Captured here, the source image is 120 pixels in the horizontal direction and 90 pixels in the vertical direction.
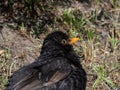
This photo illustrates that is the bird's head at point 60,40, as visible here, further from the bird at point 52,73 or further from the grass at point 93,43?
the grass at point 93,43

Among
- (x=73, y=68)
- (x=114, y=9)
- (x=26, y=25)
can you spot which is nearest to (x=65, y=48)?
(x=73, y=68)

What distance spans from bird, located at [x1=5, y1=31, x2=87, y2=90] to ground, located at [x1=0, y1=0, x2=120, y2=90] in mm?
573

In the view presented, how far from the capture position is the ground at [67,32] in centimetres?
998

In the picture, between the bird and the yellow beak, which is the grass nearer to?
the yellow beak

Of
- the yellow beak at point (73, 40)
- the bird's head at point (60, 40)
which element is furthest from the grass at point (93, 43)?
the bird's head at point (60, 40)

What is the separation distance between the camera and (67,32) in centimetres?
1080

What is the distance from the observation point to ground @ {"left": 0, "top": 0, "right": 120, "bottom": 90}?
32.8ft

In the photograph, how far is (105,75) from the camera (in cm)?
984

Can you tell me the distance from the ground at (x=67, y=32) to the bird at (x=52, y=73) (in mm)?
573

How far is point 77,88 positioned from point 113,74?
1.16 meters

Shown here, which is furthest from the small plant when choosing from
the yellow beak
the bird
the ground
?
the yellow beak

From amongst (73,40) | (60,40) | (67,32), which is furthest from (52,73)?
(67,32)

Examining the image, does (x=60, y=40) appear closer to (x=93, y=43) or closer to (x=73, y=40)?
(x=73, y=40)

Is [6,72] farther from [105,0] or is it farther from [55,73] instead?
[105,0]
